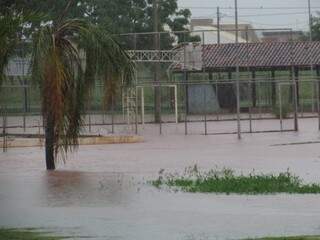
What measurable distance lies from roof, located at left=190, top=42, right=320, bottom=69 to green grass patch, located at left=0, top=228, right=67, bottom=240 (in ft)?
151

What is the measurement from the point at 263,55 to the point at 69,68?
4189cm

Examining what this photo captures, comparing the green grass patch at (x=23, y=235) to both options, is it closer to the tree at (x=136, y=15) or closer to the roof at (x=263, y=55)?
the tree at (x=136, y=15)

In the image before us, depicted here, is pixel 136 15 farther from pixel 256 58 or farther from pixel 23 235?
pixel 23 235

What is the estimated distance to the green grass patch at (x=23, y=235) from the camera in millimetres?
8562

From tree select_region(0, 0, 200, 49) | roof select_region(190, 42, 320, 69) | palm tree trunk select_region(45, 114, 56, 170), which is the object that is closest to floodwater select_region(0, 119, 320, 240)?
palm tree trunk select_region(45, 114, 56, 170)

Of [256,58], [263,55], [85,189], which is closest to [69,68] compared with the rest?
[85,189]

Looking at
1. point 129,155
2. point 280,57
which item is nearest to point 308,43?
point 280,57

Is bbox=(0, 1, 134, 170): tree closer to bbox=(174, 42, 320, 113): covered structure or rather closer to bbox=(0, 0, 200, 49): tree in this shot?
bbox=(0, 0, 200, 49): tree

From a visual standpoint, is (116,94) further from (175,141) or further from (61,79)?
(175,141)

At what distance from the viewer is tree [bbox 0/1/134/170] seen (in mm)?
15492

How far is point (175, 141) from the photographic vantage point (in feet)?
89.4

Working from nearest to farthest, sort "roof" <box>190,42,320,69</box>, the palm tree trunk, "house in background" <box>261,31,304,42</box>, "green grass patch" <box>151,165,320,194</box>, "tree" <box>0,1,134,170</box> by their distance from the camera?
"green grass patch" <box>151,165,320,194</box> → "tree" <box>0,1,134,170</box> → the palm tree trunk → "house in background" <box>261,31,304,42</box> → "roof" <box>190,42,320,69</box>

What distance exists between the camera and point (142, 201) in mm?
11789

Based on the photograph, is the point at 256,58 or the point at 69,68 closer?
the point at 69,68
